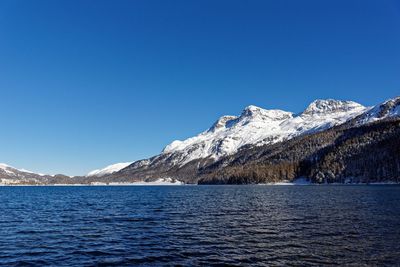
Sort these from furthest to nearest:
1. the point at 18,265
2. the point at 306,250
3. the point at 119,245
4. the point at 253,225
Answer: the point at 253,225
the point at 119,245
the point at 306,250
the point at 18,265

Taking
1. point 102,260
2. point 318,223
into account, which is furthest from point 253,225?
point 102,260

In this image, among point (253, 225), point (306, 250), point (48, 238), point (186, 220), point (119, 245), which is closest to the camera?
point (306, 250)

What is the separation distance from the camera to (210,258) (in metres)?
34.0

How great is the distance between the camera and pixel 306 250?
36.5 m

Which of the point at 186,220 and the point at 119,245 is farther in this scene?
the point at 186,220

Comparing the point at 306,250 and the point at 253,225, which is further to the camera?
the point at 253,225

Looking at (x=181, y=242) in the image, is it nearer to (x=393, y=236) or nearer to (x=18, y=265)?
(x=18, y=265)

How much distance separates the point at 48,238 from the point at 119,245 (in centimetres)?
1085

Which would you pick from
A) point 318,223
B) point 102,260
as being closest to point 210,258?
point 102,260

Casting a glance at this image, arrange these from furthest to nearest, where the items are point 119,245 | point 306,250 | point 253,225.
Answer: point 253,225, point 119,245, point 306,250

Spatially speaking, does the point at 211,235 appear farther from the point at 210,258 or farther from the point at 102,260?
the point at 102,260

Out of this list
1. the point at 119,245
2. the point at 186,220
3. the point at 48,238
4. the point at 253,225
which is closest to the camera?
the point at 119,245

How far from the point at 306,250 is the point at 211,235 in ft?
44.2

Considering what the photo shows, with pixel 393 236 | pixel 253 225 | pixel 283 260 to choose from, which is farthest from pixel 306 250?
pixel 253 225
